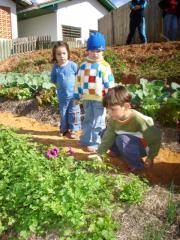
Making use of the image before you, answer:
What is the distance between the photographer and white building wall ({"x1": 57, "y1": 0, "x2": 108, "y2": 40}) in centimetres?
2255

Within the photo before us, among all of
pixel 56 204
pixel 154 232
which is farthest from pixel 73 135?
pixel 154 232

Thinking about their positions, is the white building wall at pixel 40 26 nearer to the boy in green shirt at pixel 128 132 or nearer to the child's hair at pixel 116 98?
the boy in green shirt at pixel 128 132

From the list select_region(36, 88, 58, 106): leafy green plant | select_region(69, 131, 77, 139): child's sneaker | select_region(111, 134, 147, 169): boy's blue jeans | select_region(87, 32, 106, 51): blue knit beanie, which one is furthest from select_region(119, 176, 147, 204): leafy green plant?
select_region(36, 88, 58, 106): leafy green plant

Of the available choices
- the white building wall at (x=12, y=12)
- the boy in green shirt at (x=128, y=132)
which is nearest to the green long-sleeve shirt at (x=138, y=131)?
the boy in green shirt at (x=128, y=132)

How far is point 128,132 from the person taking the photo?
165 inches

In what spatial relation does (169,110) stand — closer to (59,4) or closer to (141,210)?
(141,210)

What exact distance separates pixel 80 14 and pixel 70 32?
1.55 m

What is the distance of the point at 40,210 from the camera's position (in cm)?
313

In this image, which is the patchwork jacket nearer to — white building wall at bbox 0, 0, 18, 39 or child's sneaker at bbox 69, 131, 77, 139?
child's sneaker at bbox 69, 131, 77, 139

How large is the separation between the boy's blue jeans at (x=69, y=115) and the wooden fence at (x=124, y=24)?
24.3ft

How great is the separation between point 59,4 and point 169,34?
40.7 ft

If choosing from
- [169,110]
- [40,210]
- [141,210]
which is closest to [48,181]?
[40,210]

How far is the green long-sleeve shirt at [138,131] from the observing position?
3.98 meters

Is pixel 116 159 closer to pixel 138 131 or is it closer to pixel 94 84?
pixel 138 131
